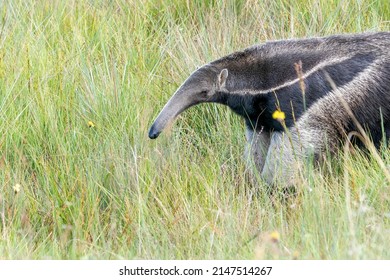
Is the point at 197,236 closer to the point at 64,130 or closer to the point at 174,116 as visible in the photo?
the point at 174,116

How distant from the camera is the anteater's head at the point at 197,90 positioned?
6402mm

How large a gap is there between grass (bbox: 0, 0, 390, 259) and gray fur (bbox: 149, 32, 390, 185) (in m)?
0.27

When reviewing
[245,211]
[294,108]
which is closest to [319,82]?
[294,108]

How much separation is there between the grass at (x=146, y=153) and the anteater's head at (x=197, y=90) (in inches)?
14.6

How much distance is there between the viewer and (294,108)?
6.60m

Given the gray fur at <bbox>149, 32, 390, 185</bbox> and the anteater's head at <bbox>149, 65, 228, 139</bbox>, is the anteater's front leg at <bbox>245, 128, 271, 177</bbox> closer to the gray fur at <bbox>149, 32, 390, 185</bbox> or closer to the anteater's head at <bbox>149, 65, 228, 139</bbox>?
the gray fur at <bbox>149, 32, 390, 185</bbox>

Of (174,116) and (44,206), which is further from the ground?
(174,116)

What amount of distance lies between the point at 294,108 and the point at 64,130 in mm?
1838

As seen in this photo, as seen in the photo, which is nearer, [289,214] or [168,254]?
[168,254]

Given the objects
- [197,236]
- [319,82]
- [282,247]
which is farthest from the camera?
[319,82]

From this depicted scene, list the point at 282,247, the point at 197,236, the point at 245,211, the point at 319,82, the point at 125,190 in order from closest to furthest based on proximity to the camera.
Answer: the point at 282,247, the point at 197,236, the point at 245,211, the point at 125,190, the point at 319,82

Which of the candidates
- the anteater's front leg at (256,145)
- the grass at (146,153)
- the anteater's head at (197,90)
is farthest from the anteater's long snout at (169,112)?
the anteater's front leg at (256,145)

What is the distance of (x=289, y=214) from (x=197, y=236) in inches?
31.8

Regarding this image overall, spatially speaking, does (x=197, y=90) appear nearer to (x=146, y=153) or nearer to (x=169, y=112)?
(x=169, y=112)
